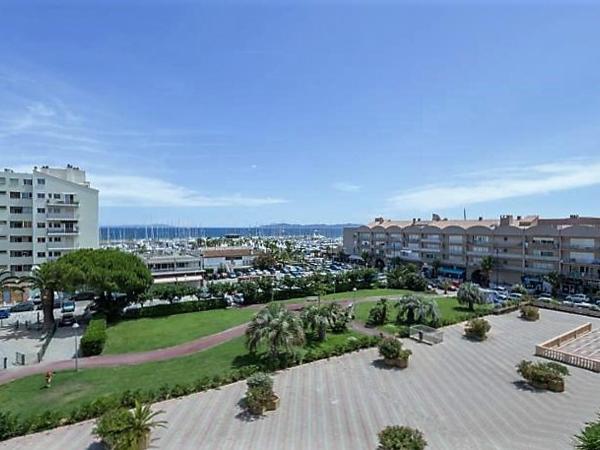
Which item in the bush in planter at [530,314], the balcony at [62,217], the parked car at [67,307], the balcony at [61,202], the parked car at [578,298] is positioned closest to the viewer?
the bush in planter at [530,314]

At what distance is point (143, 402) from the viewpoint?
20594mm

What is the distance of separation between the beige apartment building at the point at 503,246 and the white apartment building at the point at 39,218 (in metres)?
68.1

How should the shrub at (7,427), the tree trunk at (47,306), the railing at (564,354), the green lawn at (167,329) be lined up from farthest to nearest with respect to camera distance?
1. the tree trunk at (47,306)
2. the green lawn at (167,329)
3. the railing at (564,354)
4. the shrub at (7,427)

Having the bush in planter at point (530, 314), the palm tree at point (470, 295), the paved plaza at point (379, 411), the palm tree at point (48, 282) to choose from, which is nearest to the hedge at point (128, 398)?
the paved plaza at point (379, 411)

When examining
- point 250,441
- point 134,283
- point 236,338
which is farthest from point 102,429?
point 134,283

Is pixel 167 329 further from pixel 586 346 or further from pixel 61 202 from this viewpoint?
pixel 586 346

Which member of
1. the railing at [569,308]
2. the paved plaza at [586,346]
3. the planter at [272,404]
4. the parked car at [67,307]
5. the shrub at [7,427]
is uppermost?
the shrub at [7,427]

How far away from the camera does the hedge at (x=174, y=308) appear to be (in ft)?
155

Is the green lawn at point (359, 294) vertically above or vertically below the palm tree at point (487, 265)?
below

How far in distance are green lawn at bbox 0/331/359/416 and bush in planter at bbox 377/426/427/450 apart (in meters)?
14.2

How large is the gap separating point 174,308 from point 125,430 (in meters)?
35.3

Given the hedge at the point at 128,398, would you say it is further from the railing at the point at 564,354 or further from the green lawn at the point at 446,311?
the railing at the point at 564,354

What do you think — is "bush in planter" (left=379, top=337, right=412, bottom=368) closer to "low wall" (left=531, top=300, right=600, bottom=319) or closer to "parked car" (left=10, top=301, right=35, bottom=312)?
"low wall" (left=531, top=300, right=600, bottom=319)

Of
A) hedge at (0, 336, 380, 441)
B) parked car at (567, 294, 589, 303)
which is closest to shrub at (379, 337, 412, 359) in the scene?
hedge at (0, 336, 380, 441)
